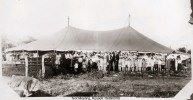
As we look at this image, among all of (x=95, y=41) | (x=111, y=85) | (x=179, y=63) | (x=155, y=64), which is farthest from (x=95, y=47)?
(x=179, y=63)

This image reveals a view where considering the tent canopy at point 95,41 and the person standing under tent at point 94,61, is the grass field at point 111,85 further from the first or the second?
the tent canopy at point 95,41

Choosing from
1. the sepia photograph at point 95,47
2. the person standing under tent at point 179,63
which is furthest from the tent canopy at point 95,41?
the person standing under tent at point 179,63

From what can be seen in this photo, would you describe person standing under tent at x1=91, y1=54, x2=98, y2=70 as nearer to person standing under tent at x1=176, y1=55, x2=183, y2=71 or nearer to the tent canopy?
the tent canopy

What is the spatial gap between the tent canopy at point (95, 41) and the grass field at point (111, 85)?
0.18 m

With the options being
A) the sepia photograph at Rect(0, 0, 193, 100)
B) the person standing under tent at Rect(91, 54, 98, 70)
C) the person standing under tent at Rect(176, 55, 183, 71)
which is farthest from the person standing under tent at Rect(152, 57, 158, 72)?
the person standing under tent at Rect(91, 54, 98, 70)

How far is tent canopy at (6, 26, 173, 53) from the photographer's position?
108 inches

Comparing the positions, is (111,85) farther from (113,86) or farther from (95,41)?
(95,41)

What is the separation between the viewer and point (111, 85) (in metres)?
2.76

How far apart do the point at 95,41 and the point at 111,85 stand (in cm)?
31

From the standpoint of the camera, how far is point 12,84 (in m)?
2.76

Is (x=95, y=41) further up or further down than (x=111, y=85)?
further up

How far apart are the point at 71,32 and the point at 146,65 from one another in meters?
Result: 0.56

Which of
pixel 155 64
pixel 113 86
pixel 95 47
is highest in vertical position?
pixel 95 47

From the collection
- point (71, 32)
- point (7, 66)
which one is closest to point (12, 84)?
point (7, 66)
